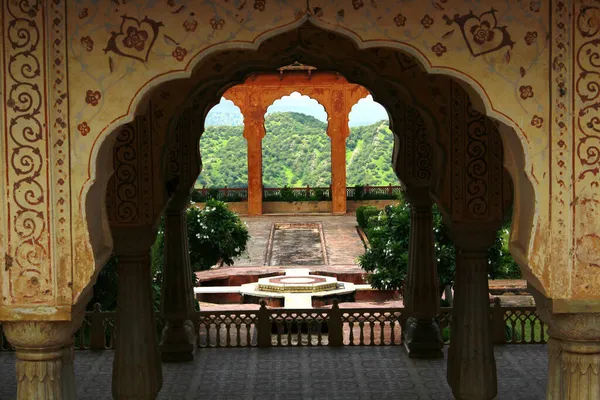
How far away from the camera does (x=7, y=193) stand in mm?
5562

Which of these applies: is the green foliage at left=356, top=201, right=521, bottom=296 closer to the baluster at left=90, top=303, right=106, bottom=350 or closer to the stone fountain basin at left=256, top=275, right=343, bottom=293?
the stone fountain basin at left=256, top=275, right=343, bottom=293

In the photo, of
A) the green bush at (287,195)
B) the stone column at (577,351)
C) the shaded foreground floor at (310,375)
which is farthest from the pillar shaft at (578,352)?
the green bush at (287,195)

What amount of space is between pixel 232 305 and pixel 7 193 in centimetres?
1118

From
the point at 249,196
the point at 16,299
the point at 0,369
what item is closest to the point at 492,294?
the point at 0,369

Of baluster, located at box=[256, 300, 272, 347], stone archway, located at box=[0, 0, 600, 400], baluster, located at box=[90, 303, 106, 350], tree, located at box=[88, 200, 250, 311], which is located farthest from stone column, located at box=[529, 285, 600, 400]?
tree, located at box=[88, 200, 250, 311]

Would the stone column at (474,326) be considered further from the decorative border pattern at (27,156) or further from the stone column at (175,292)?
the decorative border pattern at (27,156)

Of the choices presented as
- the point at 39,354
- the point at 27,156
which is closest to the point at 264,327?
the point at 39,354

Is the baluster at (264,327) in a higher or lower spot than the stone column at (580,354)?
lower

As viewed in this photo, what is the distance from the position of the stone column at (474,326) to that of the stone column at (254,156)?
21.9 metres

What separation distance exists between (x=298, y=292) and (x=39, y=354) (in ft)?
37.3

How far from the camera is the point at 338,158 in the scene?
30.4 meters

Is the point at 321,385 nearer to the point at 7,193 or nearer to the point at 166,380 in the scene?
the point at 166,380

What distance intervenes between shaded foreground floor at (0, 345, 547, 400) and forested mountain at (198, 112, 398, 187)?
35.0 m

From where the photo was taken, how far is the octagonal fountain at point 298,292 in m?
16.7
